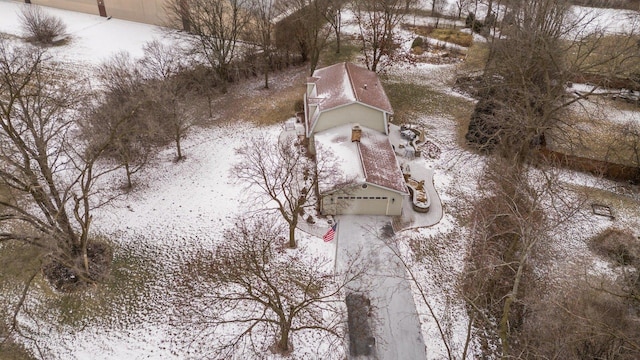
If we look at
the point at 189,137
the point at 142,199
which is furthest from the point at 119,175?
the point at 189,137

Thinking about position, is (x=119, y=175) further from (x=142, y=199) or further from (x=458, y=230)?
(x=458, y=230)

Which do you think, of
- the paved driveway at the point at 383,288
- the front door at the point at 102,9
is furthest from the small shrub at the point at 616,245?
the front door at the point at 102,9

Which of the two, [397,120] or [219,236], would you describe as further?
[397,120]

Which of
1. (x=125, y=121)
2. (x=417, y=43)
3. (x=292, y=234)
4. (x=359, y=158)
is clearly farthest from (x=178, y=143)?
(x=417, y=43)

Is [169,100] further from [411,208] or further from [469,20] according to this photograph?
[469,20]

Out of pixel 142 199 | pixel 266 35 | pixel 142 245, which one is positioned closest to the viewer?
pixel 142 245

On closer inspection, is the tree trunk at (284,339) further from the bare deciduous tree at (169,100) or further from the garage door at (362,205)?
the bare deciduous tree at (169,100)
